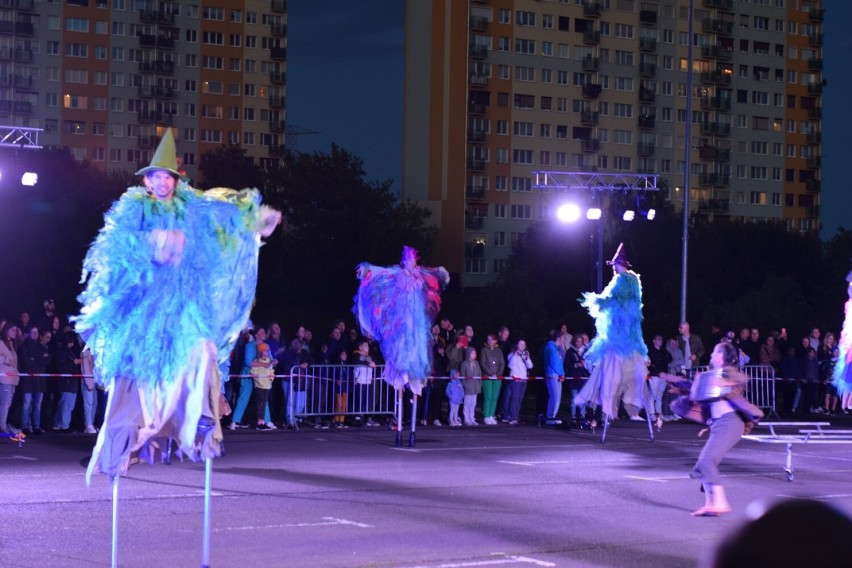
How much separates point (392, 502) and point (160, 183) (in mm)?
5644

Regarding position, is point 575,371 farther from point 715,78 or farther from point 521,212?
point 715,78

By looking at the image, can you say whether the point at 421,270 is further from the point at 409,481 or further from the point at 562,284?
the point at 562,284

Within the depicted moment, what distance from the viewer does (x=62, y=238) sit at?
217 feet

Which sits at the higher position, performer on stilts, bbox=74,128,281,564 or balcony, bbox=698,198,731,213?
balcony, bbox=698,198,731,213

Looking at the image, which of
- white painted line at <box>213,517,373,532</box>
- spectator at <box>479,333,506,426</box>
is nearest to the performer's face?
white painted line at <box>213,517,373,532</box>

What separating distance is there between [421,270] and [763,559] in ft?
57.4

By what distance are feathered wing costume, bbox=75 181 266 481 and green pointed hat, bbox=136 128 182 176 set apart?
225 millimetres

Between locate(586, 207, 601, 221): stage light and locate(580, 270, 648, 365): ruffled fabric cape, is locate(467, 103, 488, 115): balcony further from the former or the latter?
locate(580, 270, 648, 365): ruffled fabric cape

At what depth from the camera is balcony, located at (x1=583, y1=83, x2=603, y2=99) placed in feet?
376

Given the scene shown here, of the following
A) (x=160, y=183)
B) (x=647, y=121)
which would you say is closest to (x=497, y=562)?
(x=160, y=183)

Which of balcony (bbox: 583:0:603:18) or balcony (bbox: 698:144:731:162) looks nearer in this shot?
balcony (bbox: 583:0:603:18)

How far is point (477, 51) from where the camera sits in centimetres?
10856

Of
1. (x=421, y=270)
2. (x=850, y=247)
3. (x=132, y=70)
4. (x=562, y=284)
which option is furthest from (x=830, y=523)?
(x=132, y=70)

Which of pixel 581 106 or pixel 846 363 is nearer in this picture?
pixel 846 363
